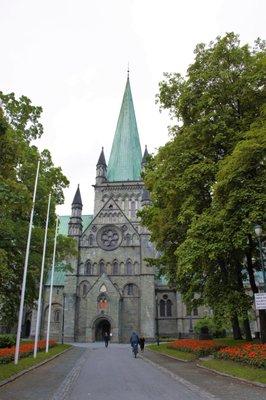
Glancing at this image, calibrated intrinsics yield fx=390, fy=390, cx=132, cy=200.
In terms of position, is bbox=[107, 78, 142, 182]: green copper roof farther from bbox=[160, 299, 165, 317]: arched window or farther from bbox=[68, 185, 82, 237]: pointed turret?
bbox=[160, 299, 165, 317]: arched window

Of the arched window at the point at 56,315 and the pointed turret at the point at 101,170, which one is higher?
the pointed turret at the point at 101,170

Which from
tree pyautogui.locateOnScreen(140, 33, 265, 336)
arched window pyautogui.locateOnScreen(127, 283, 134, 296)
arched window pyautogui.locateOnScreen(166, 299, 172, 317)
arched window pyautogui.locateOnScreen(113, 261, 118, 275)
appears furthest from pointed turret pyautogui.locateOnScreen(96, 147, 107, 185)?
tree pyautogui.locateOnScreen(140, 33, 265, 336)

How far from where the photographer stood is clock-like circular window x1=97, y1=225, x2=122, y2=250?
173 ft

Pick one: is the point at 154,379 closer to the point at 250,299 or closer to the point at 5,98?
the point at 250,299

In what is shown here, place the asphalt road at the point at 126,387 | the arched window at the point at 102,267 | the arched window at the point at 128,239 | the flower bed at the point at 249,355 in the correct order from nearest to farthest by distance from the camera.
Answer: the asphalt road at the point at 126,387
the flower bed at the point at 249,355
the arched window at the point at 102,267
the arched window at the point at 128,239

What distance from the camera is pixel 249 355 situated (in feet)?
49.8

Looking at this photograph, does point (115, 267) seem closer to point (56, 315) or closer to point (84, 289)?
point (84, 289)

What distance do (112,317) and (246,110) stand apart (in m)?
34.3

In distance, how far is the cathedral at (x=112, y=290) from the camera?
4844 centimetres

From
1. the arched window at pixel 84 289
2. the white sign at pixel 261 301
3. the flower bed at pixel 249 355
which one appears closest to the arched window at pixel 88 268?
the arched window at pixel 84 289

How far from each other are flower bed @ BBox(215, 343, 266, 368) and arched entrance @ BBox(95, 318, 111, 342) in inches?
1307

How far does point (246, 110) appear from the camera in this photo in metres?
20.9

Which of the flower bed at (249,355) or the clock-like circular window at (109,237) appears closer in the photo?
the flower bed at (249,355)

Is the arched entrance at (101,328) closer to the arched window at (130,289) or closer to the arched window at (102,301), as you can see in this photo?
the arched window at (102,301)
